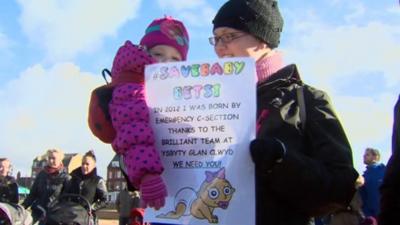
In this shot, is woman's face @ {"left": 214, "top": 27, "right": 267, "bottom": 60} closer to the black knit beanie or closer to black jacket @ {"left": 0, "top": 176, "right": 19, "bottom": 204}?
the black knit beanie

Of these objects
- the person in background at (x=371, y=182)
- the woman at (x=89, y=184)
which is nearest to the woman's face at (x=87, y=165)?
the woman at (x=89, y=184)

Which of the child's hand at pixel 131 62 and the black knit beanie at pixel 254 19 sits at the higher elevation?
the black knit beanie at pixel 254 19

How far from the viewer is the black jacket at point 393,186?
2098 mm

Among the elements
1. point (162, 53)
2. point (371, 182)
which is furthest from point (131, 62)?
point (371, 182)

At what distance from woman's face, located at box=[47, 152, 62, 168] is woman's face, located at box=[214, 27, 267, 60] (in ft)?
20.5

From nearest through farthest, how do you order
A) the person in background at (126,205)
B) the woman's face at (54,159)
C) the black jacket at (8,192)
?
the woman's face at (54,159), the black jacket at (8,192), the person in background at (126,205)

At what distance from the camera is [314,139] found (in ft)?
7.05

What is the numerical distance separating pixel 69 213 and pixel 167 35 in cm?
477

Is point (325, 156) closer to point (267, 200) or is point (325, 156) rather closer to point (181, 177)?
point (267, 200)

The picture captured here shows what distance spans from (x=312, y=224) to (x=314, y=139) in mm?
309

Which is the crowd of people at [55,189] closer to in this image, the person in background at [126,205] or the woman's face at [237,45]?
the person in background at [126,205]

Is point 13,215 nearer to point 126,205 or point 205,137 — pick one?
point 126,205

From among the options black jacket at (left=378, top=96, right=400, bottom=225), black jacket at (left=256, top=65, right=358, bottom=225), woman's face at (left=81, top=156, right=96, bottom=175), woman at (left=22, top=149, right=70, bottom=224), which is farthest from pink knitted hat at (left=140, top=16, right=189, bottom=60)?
woman at (left=22, top=149, right=70, bottom=224)

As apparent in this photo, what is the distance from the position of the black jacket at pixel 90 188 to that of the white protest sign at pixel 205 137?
18.9 feet
